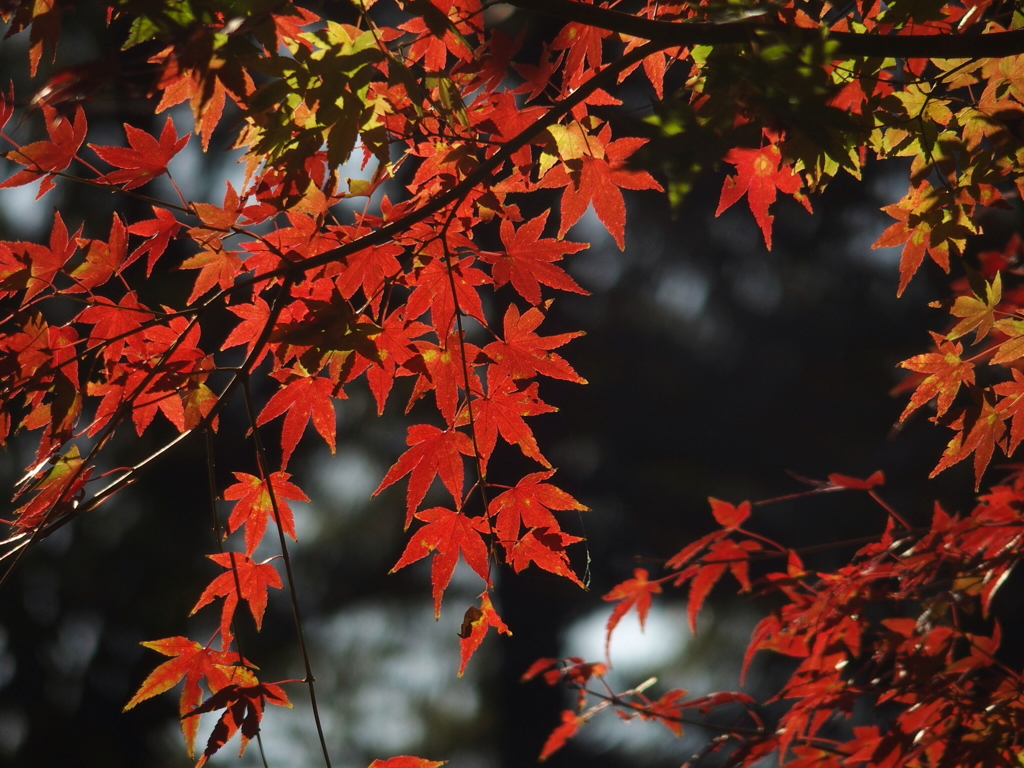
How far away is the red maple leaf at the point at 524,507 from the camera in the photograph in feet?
3.35

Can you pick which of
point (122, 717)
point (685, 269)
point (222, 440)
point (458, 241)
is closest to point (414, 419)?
point (222, 440)

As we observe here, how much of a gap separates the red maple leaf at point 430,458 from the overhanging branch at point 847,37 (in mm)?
525

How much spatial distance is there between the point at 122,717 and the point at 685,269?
13.1ft

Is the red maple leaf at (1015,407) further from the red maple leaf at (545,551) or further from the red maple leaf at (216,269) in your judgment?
the red maple leaf at (216,269)

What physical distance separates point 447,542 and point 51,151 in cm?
78

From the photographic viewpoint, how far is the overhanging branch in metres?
0.76

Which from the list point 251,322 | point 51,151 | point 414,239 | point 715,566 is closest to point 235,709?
point 251,322

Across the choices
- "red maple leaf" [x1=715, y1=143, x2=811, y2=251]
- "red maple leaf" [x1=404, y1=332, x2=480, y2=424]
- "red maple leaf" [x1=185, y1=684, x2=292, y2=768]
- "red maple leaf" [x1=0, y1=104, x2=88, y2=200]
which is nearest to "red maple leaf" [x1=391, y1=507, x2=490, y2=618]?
"red maple leaf" [x1=404, y1=332, x2=480, y2=424]

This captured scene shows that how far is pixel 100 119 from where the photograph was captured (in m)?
4.08

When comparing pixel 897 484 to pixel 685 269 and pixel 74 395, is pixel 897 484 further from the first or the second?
pixel 74 395

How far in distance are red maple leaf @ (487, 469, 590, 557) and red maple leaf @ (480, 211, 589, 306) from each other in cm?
26

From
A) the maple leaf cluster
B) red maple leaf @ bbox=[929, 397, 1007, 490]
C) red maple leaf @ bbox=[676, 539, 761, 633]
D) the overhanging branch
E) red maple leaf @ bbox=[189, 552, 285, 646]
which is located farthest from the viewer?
red maple leaf @ bbox=[676, 539, 761, 633]

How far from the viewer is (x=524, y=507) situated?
104 centimetres

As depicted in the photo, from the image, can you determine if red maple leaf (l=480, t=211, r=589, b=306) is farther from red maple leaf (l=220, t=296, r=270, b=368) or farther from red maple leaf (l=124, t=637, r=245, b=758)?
red maple leaf (l=124, t=637, r=245, b=758)
